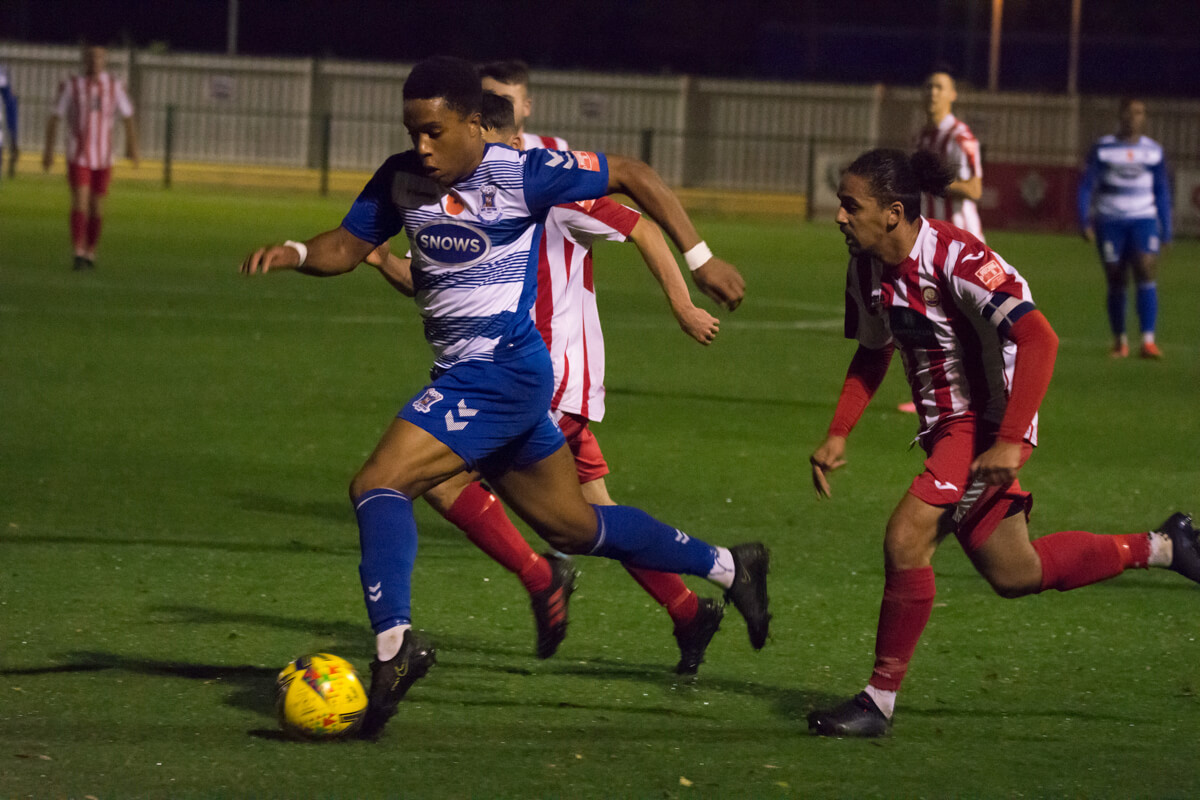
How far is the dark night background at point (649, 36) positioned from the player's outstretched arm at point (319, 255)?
4830 cm

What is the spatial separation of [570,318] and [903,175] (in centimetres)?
142

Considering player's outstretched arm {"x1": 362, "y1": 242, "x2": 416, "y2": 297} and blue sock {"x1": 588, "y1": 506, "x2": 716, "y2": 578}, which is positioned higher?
player's outstretched arm {"x1": 362, "y1": 242, "x2": 416, "y2": 297}

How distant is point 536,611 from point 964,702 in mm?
1324

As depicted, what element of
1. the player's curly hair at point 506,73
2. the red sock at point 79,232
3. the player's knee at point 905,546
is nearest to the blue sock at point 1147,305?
the player's curly hair at point 506,73

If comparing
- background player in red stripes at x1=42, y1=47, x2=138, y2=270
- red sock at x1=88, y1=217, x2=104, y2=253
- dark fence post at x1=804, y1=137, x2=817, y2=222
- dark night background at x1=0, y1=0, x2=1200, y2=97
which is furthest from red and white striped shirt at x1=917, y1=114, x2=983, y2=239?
dark night background at x1=0, y1=0, x2=1200, y2=97

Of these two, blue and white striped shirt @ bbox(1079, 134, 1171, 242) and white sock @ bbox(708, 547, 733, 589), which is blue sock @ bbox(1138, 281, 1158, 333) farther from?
white sock @ bbox(708, 547, 733, 589)

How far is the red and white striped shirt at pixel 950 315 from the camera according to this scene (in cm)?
474

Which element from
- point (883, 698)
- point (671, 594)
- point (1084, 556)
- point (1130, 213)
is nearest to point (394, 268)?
point (671, 594)

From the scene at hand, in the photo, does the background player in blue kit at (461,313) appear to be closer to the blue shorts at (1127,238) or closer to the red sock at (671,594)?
the red sock at (671,594)

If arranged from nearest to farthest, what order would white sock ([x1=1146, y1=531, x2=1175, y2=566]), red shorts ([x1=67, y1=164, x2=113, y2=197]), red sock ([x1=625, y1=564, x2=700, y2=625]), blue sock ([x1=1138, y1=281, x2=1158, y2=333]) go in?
white sock ([x1=1146, y1=531, x2=1175, y2=566]), red sock ([x1=625, y1=564, x2=700, y2=625]), blue sock ([x1=1138, y1=281, x2=1158, y2=333]), red shorts ([x1=67, y1=164, x2=113, y2=197])

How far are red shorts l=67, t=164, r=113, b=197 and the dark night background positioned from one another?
34893mm

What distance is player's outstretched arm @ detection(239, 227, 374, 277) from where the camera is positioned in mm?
4812

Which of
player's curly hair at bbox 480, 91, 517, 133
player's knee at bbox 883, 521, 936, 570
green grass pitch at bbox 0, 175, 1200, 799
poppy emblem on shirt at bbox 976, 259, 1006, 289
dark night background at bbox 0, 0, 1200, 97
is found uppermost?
dark night background at bbox 0, 0, 1200, 97

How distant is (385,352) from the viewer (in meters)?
13.1
